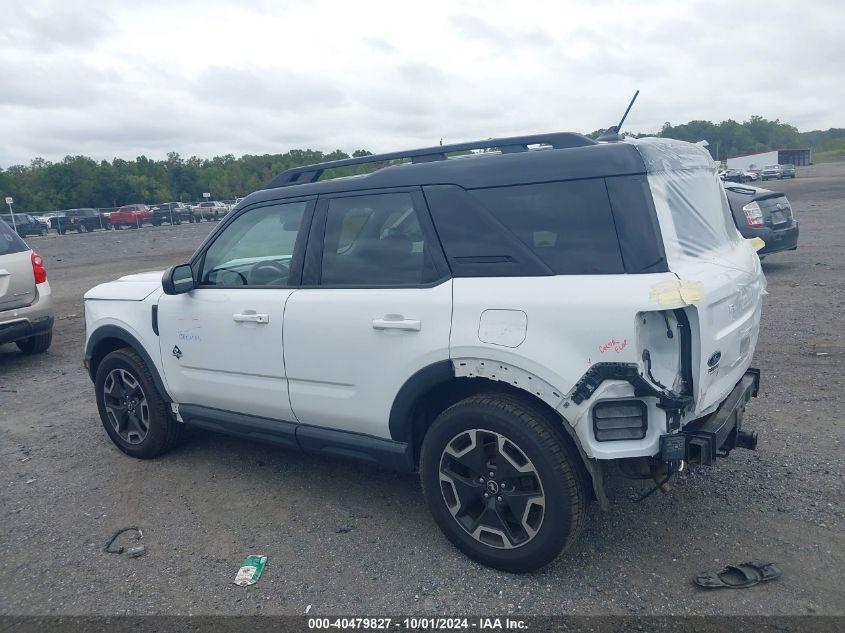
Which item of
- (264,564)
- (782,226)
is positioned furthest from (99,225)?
(264,564)

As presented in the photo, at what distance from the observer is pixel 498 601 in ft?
10.4

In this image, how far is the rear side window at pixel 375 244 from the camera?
3.62m

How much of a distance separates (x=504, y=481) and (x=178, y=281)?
251 cm

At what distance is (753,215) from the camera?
34.6 feet

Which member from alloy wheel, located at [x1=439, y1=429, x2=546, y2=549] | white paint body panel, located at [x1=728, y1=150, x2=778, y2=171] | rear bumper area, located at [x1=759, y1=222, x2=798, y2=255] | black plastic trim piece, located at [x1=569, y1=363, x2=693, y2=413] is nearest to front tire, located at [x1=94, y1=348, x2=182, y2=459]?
alloy wheel, located at [x1=439, y1=429, x2=546, y2=549]

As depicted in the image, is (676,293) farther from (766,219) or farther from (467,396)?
(766,219)

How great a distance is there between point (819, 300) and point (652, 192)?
7092mm

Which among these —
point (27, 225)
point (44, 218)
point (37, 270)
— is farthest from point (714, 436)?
point (44, 218)

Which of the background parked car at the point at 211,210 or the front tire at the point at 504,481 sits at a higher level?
the background parked car at the point at 211,210

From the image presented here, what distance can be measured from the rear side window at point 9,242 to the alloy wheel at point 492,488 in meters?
6.87

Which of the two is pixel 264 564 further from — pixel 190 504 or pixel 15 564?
pixel 15 564

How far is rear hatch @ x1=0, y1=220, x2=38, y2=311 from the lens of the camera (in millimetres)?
7812

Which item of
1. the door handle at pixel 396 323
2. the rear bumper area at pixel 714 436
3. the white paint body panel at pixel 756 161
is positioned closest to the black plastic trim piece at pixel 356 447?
the door handle at pixel 396 323

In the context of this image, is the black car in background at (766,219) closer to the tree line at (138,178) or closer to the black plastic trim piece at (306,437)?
the black plastic trim piece at (306,437)
